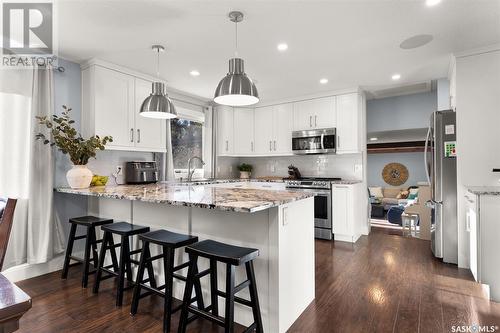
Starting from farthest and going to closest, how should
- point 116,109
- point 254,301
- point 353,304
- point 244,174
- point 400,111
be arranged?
point 244,174, point 400,111, point 116,109, point 353,304, point 254,301

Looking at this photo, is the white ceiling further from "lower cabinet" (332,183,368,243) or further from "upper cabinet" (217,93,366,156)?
"lower cabinet" (332,183,368,243)

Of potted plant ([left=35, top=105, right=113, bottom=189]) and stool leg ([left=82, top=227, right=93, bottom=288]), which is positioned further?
potted plant ([left=35, top=105, right=113, bottom=189])

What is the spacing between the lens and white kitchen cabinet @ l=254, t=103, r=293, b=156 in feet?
16.7

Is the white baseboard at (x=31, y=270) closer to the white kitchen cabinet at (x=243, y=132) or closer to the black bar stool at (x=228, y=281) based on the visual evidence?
the black bar stool at (x=228, y=281)

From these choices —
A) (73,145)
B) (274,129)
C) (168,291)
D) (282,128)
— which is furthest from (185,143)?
(168,291)

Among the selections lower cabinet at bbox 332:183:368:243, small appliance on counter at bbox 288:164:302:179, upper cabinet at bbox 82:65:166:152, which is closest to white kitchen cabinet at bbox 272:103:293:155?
small appliance on counter at bbox 288:164:302:179

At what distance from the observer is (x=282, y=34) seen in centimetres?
261

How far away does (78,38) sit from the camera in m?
2.70

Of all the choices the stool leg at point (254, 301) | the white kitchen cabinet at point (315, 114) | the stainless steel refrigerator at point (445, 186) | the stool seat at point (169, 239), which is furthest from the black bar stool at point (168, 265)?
the white kitchen cabinet at point (315, 114)

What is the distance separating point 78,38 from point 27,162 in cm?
142

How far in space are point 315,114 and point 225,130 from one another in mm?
1784

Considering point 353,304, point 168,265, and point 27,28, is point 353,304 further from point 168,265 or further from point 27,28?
point 27,28

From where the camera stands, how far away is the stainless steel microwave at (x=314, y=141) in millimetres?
4541

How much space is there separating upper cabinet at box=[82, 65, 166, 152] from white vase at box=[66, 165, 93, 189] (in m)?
0.49
